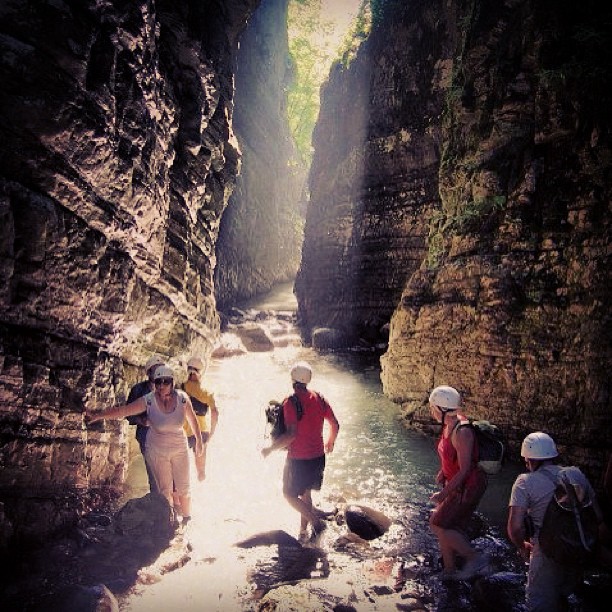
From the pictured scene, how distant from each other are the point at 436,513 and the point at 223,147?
9.14 metres

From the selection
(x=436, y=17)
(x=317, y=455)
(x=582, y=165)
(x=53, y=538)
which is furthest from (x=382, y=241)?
(x=53, y=538)

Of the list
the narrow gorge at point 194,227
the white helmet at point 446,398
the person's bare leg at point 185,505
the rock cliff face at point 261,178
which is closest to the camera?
the white helmet at point 446,398

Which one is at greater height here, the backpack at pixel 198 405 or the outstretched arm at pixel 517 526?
the backpack at pixel 198 405

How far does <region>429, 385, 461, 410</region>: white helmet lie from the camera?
3638mm

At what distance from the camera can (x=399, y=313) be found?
929cm

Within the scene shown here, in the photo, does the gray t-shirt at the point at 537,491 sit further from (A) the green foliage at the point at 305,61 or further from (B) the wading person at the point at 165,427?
(A) the green foliage at the point at 305,61

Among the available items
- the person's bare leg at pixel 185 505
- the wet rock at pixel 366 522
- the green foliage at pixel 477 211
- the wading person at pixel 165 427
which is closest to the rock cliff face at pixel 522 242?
the green foliage at pixel 477 211

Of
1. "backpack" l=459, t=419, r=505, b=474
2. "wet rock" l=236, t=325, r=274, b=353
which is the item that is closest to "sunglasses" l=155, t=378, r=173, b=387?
"backpack" l=459, t=419, r=505, b=474

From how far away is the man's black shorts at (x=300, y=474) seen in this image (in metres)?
4.58

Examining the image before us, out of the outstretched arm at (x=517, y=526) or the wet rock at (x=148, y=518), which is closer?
the outstretched arm at (x=517, y=526)

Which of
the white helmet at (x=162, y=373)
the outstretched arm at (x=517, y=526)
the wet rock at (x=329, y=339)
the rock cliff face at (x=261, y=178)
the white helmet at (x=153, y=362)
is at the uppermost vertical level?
the rock cliff face at (x=261, y=178)

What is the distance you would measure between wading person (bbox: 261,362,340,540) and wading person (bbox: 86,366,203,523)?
89cm

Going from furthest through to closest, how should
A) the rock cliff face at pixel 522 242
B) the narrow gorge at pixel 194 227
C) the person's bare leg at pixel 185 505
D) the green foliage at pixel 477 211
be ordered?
the green foliage at pixel 477 211 → the rock cliff face at pixel 522 242 → the person's bare leg at pixel 185 505 → the narrow gorge at pixel 194 227

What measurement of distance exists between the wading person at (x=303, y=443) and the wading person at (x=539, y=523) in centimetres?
201
